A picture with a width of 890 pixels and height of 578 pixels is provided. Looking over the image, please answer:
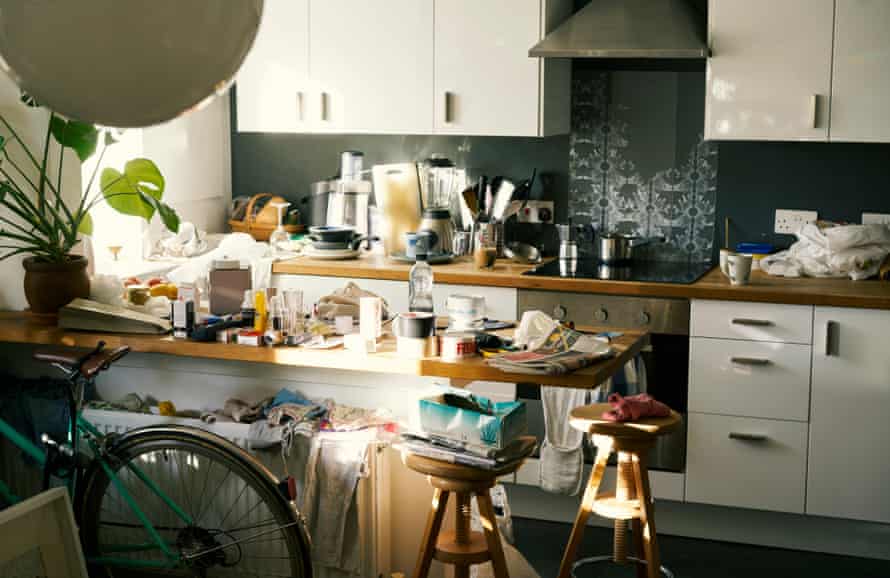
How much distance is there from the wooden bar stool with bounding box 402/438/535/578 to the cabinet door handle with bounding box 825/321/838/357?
1.58 meters

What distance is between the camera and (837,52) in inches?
181

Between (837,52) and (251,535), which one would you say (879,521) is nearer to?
(837,52)

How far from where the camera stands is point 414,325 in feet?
11.6

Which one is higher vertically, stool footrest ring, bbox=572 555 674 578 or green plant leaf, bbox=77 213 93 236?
green plant leaf, bbox=77 213 93 236

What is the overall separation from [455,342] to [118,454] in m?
1.08

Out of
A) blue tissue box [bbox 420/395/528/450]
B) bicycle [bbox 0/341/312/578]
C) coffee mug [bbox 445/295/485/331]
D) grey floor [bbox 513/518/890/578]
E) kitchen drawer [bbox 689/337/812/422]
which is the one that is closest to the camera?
blue tissue box [bbox 420/395/528/450]

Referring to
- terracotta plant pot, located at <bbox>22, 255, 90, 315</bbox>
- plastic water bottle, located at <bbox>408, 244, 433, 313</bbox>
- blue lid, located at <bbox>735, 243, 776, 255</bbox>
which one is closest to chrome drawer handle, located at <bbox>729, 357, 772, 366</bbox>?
blue lid, located at <bbox>735, 243, 776, 255</bbox>

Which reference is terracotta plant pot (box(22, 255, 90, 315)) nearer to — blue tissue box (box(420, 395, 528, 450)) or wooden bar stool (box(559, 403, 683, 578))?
blue tissue box (box(420, 395, 528, 450))

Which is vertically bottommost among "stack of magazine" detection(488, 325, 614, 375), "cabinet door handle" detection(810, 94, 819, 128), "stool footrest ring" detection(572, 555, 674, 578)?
"stool footrest ring" detection(572, 555, 674, 578)

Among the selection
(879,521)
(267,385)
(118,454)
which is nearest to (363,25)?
(267,385)

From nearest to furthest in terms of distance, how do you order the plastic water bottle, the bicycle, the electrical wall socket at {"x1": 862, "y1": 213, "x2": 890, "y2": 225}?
the bicycle
the plastic water bottle
the electrical wall socket at {"x1": 862, "y1": 213, "x2": 890, "y2": 225}

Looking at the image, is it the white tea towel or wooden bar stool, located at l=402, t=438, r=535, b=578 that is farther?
the white tea towel

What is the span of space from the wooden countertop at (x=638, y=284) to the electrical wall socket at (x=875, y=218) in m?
0.41

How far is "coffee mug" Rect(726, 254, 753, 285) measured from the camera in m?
4.58
